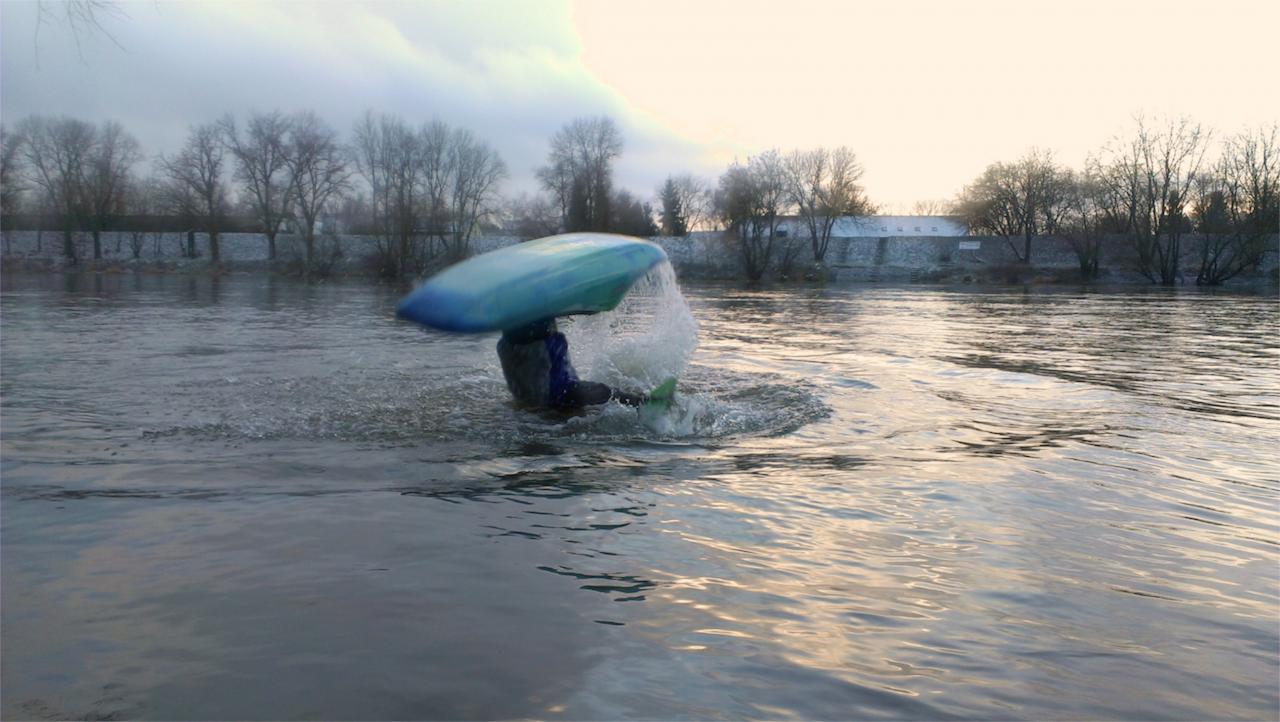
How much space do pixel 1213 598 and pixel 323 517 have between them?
4.17 meters

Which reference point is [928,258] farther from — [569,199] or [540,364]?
[540,364]

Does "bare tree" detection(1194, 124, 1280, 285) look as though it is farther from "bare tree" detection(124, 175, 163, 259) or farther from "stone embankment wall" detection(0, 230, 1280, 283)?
"bare tree" detection(124, 175, 163, 259)

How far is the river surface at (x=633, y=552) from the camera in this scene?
2945 mm

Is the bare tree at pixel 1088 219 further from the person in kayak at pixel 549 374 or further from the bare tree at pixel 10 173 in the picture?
the bare tree at pixel 10 173

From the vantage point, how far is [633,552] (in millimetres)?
4258

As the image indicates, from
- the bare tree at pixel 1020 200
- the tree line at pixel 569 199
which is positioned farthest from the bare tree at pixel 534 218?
the bare tree at pixel 1020 200

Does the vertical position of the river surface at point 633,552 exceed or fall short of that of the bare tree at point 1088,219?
it falls short

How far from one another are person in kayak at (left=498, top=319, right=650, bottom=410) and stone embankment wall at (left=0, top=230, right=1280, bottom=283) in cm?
4952

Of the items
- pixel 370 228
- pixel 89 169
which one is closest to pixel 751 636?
pixel 370 228

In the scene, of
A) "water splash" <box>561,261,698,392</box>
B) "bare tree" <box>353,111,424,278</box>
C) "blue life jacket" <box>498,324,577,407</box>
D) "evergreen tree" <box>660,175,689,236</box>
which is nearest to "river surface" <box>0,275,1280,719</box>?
"water splash" <box>561,261,698,392</box>

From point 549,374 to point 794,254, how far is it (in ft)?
193

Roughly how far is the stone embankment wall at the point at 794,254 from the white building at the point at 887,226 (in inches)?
121

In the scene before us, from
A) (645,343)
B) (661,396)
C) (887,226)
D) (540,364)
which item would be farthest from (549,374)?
(887,226)

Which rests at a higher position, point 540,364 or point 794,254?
point 794,254
